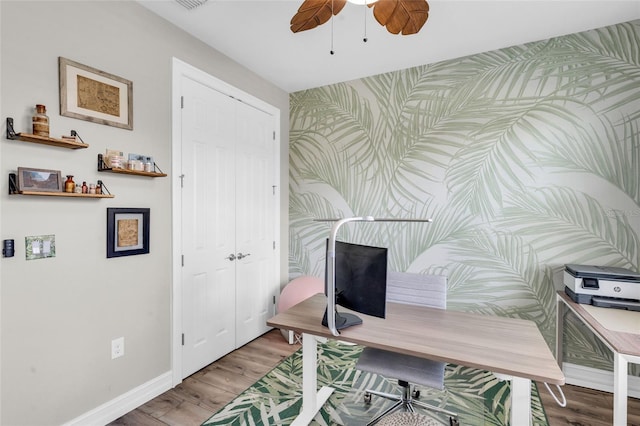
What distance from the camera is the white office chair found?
5.47 feet

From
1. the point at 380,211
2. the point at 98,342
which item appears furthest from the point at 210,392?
the point at 380,211

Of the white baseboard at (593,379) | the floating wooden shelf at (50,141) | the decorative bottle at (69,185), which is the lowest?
the white baseboard at (593,379)

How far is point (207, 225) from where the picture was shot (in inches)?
103

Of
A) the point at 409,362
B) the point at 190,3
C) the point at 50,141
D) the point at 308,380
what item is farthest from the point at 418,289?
the point at 190,3

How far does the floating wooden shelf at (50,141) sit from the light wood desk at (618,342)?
9.60 feet

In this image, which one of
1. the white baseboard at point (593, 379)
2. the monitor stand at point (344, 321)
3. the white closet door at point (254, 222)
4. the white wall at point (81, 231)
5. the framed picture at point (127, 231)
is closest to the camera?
the white wall at point (81, 231)

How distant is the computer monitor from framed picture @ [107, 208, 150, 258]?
134 centimetres

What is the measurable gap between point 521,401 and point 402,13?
6.37 ft

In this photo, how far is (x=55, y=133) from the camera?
1678 millimetres

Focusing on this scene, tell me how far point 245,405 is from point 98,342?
102cm

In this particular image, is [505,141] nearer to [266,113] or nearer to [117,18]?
[266,113]

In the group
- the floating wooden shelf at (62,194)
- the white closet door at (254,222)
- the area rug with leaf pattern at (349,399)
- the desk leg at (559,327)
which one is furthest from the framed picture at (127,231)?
the desk leg at (559,327)

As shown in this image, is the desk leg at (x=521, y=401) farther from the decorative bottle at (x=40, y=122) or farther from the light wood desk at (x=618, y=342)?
the decorative bottle at (x=40, y=122)

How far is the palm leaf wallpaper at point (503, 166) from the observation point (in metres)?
2.33
